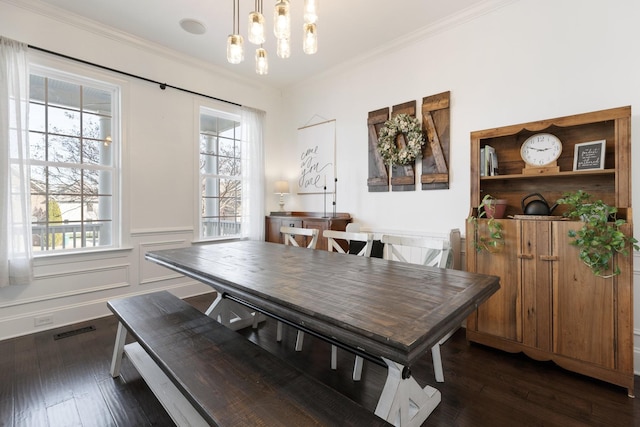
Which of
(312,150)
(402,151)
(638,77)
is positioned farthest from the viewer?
(312,150)

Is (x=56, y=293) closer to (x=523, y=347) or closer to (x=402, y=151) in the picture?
(x=402, y=151)

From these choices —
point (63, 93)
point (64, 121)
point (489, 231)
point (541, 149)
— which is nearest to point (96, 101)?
point (63, 93)

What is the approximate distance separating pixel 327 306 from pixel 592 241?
1.86 metres

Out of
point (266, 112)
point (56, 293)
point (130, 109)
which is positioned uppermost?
point (266, 112)

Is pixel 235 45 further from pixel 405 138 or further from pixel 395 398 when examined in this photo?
pixel 395 398

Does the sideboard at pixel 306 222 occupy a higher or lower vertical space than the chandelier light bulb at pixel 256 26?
lower

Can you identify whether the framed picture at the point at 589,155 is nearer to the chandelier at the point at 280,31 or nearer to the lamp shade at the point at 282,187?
the chandelier at the point at 280,31

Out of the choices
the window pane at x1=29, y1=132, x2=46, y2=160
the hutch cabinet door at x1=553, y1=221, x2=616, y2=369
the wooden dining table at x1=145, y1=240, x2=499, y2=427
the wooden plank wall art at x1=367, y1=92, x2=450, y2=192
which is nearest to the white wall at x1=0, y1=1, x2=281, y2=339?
the window pane at x1=29, y1=132, x2=46, y2=160

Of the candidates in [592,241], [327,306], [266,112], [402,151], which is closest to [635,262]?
[592,241]

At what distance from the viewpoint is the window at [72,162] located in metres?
2.84

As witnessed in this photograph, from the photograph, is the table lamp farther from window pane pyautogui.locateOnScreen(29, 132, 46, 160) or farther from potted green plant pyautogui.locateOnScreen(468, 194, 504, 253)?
potted green plant pyautogui.locateOnScreen(468, 194, 504, 253)

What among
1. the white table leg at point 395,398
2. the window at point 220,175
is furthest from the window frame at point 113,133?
the white table leg at point 395,398

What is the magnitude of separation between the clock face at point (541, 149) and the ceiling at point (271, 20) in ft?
4.49

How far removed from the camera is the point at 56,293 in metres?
2.84
